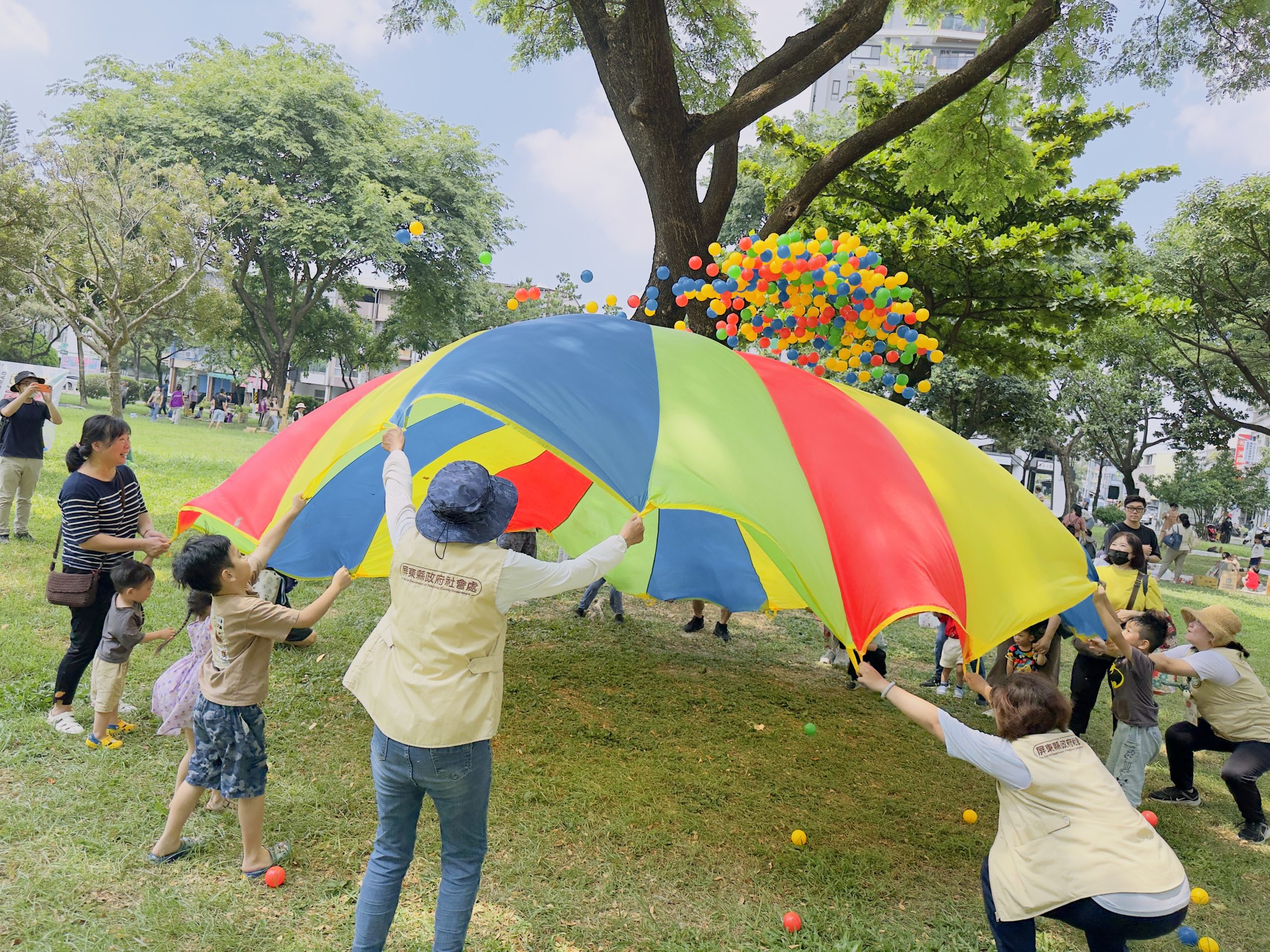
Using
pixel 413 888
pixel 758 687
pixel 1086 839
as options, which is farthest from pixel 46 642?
pixel 1086 839

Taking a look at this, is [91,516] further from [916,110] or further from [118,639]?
[916,110]

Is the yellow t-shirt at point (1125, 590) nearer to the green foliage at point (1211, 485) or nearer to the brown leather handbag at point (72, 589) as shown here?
the brown leather handbag at point (72, 589)

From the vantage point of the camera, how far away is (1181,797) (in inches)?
194

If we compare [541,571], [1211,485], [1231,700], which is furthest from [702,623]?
[1211,485]

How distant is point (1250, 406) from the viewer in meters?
22.2

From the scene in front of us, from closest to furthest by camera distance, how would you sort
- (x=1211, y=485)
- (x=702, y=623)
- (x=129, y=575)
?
1. (x=129, y=575)
2. (x=702, y=623)
3. (x=1211, y=485)

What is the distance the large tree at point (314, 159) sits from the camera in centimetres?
2133

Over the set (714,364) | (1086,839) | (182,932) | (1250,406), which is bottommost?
(182,932)

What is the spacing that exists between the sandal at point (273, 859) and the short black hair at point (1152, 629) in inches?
175

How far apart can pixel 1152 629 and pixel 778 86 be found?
4.68 m

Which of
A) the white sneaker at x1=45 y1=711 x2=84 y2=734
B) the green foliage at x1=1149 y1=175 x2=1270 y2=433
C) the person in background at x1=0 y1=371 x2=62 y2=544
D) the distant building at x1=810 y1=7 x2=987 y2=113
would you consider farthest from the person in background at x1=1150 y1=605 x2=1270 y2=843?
the distant building at x1=810 y1=7 x2=987 y2=113

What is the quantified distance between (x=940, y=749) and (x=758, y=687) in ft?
4.58

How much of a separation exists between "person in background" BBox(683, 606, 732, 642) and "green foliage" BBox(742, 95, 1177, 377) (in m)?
6.06

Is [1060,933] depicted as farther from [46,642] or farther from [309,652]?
[46,642]
